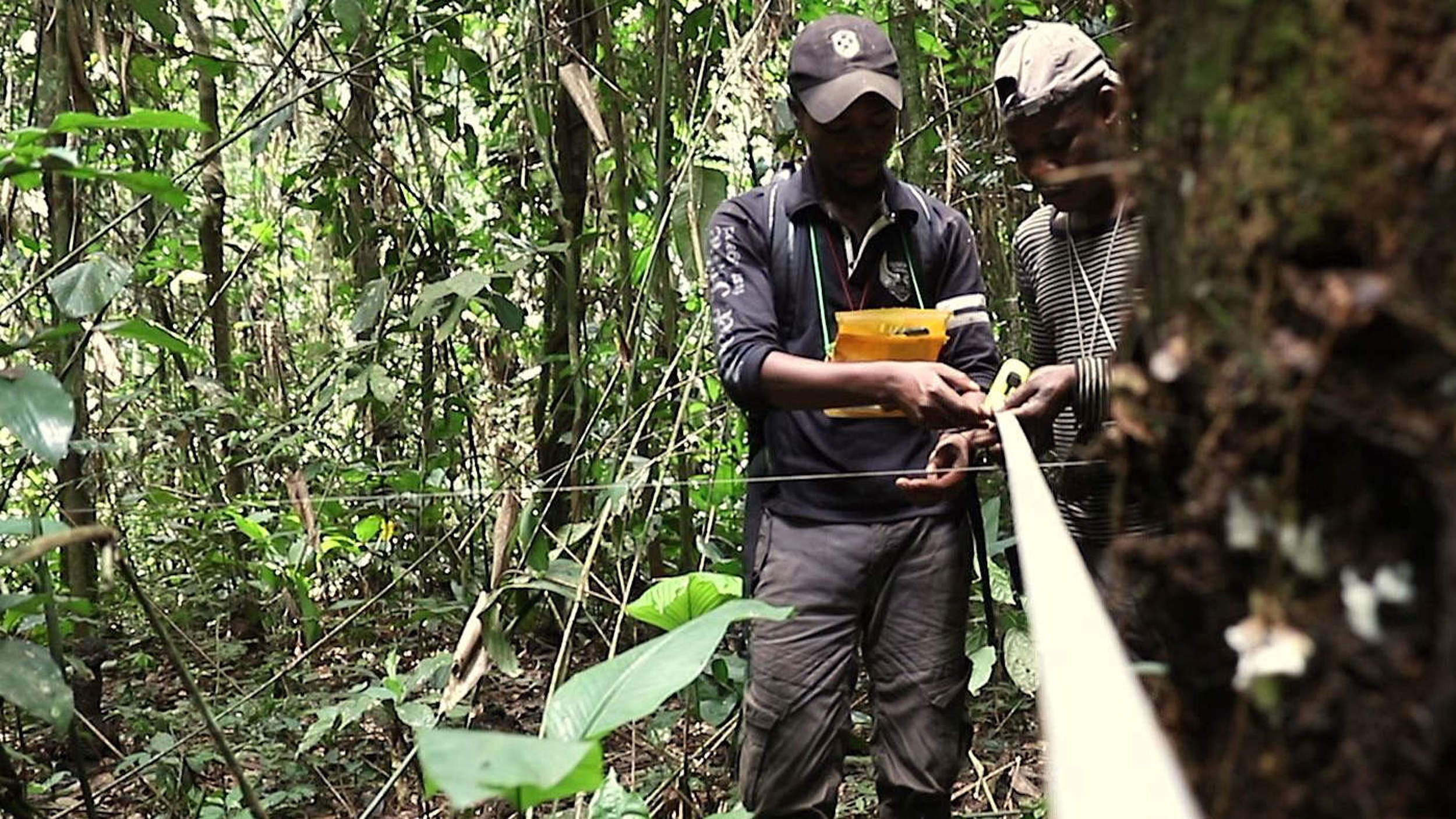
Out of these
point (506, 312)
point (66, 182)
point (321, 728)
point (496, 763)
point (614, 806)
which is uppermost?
point (66, 182)

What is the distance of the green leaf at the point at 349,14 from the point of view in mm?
2473

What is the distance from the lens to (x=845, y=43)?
186 centimetres

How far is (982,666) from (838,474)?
632mm

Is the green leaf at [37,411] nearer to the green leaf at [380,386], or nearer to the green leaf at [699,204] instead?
the green leaf at [699,204]

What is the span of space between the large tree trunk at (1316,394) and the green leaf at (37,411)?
1153 millimetres

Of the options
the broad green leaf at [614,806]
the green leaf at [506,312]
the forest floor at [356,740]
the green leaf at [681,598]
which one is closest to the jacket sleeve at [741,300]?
the green leaf at [681,598]

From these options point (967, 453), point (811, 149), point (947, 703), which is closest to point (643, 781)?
point (947, 703)

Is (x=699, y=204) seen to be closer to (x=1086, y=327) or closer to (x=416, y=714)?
(x=1086, y=327)

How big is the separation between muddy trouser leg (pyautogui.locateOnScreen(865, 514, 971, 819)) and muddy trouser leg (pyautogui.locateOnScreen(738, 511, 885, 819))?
0.05 metres

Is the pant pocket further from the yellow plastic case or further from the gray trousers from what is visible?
the yellow plastic case

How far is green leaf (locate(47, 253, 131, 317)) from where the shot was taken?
1644 millimetres

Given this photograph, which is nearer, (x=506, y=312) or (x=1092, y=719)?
(x=1092, y=719)

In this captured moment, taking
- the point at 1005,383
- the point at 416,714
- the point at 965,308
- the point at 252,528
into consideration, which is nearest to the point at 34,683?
the point at 416,714

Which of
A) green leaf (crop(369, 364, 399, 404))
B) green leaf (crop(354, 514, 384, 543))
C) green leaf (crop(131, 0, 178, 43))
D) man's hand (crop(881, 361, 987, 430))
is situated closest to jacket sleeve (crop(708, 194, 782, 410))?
man's hand (crop(881, 361, 987, 430))
